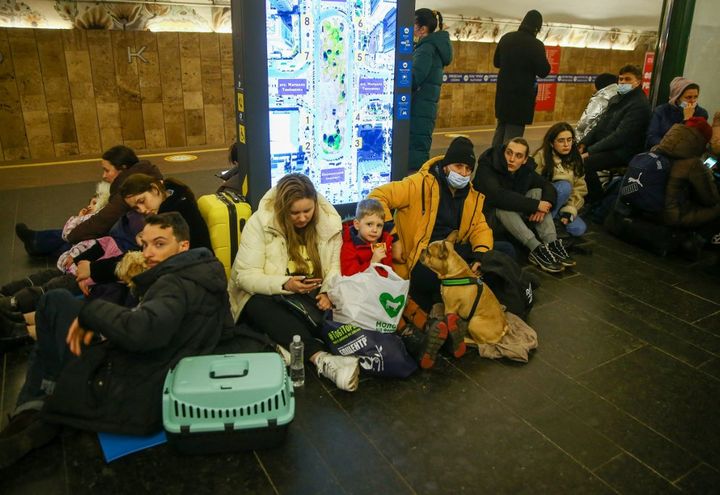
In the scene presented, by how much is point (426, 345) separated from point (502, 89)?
449cm

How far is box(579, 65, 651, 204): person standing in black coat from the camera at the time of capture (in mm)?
6254

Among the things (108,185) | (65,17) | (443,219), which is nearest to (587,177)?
(443,219)

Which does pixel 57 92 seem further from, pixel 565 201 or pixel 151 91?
Result: pixel 565 201

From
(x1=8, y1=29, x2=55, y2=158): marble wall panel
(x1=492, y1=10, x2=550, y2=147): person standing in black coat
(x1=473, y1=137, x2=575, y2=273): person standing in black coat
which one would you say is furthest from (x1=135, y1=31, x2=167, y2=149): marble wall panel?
(x1=473, y1=137, x2=575, y2=273): person standing in black coat

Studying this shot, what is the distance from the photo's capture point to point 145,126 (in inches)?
361

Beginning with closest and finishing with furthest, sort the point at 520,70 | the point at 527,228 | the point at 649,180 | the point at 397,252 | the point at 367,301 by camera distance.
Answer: the point at 367,301
the point at 397,252
the point at 527,228
the point at 649,180
the point at 520,70

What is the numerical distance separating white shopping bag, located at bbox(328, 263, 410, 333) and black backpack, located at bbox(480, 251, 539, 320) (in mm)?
932

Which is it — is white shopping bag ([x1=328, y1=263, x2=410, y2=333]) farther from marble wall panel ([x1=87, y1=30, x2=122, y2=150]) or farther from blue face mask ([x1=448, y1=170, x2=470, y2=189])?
marble wall panel ([x1=87, y1=30, x2=122, y2=150])

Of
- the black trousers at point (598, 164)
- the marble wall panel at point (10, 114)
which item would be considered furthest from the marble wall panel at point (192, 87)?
the black trousers at point (598, 164)

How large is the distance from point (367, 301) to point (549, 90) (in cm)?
1222

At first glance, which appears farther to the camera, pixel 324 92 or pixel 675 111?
pixel 675 111

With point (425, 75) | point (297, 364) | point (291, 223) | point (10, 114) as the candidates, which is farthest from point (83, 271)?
point (10, 114)

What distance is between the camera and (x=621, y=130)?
6293mm

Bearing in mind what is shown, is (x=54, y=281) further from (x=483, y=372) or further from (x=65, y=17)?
(x=65, y=17)
